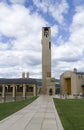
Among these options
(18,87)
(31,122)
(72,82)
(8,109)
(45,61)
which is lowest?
(8,109)

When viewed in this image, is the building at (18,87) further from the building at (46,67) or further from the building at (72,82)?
the building at (72,82)

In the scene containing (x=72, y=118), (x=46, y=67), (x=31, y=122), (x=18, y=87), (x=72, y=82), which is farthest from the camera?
(x=46, y=67)

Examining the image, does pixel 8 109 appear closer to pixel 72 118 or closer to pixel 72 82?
pixel 72 118

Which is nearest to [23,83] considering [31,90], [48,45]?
[31,90]

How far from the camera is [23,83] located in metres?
116

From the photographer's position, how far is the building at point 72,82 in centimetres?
11762

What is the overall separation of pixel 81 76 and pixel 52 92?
52.6ft

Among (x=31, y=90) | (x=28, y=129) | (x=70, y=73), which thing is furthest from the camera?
(x=70, y=73)

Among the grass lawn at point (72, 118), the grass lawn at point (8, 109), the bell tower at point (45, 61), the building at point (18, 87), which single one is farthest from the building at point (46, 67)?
the grass lawn at point (72, 118)

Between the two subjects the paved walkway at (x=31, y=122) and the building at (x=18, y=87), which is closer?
the paved walkway at (x=31, y=122)

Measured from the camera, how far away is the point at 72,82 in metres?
121

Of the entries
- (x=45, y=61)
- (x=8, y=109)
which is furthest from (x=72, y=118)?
(x=45, y=61)

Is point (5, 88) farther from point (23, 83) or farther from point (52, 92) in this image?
point (52, 92)

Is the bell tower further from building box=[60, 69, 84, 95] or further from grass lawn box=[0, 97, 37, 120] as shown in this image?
grass lawn box=[0, 97, 37, 120]
